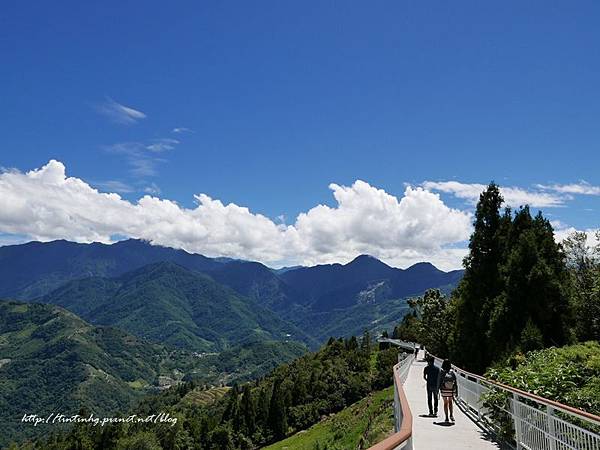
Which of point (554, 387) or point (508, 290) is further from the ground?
point (508, 290)

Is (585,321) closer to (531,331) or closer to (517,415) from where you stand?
(531,331)

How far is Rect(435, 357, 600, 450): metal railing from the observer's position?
7398 millimetres

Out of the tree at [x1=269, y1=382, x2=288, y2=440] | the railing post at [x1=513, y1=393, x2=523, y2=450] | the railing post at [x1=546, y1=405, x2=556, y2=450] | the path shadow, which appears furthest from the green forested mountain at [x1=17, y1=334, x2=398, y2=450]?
the railing post at [x1=546, y1=405, x2=556, y2=450]

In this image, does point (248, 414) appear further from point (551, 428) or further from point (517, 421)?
point (551, 428)

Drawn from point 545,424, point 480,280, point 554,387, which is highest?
point 480,280

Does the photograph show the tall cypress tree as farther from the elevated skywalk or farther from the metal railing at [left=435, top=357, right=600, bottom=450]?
the metal railing at [left=435, top=357, right=600, bottom=450]

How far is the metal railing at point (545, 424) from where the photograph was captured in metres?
7.40

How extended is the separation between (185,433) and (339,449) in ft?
239

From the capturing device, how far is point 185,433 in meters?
97.1

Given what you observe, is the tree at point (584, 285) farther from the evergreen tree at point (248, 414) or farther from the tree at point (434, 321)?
the evergreen tree at point (248, 414)

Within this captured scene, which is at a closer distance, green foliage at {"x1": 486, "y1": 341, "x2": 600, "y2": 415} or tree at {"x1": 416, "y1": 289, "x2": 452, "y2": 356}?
green foliage at {"x1": 486, "y1": 341, "x2": 600, "y2": 415}

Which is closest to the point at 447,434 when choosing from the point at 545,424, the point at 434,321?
the point at 545,424

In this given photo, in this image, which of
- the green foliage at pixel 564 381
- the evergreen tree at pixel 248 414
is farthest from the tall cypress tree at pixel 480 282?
the evergreen tree at pixel 248 414

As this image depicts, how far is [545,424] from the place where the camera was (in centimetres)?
927
